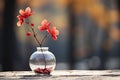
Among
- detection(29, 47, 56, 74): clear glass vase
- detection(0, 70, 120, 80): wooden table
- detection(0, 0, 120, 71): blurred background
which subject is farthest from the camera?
detection(0, 0, 120, 71): blurred background

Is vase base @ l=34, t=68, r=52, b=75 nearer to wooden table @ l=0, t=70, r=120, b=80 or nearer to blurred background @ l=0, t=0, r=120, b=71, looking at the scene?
wooden table @ l=0, t=70, r=120, b=80

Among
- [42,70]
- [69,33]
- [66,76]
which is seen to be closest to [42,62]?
[42,70]

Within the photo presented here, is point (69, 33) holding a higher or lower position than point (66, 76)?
higher

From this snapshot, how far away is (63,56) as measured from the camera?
5020mm

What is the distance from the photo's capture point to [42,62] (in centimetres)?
263

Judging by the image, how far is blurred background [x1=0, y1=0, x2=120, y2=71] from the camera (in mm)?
4859

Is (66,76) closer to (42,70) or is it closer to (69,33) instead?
(42,70)

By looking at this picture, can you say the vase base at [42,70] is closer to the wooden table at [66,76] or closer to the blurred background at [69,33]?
the wooden table at [66,76]

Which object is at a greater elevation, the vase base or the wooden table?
the vase base

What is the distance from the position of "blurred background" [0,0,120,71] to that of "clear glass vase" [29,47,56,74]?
2109 millimetres

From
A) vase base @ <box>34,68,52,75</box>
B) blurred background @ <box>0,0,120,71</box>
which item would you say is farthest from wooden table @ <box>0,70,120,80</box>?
blurred background @ <box>0,0,120,71</box>

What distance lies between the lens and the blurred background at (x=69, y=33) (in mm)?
4859

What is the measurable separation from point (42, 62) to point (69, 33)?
7.48ft

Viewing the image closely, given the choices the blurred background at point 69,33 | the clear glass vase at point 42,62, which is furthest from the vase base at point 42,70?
the blurred background at point 69,33
